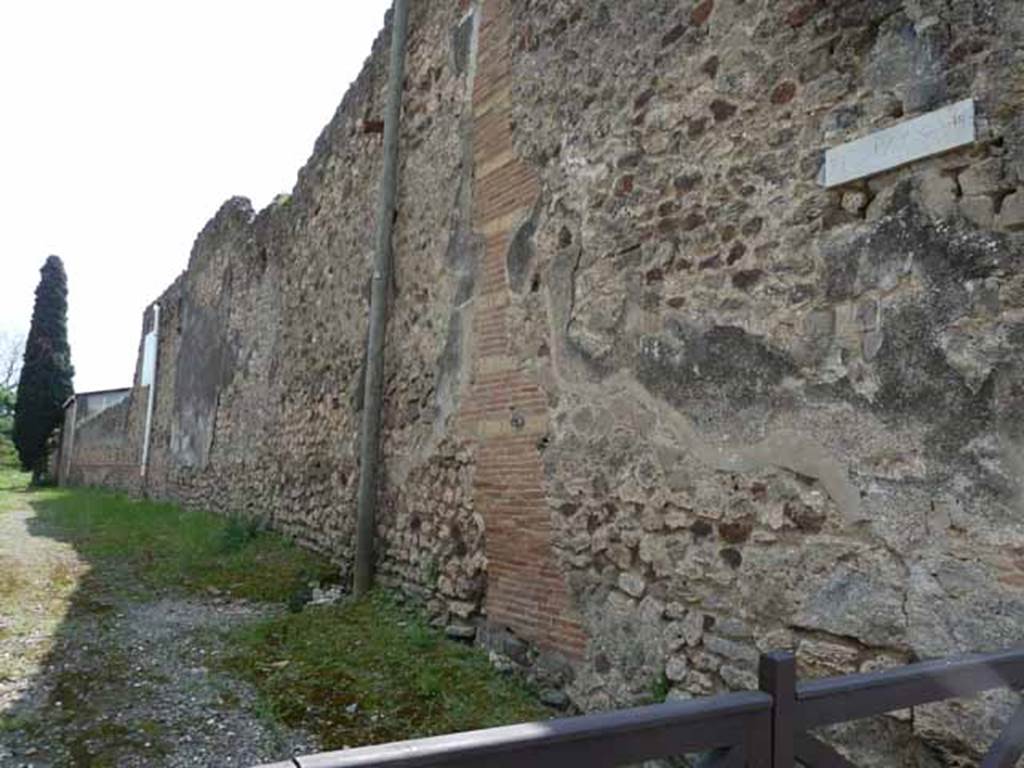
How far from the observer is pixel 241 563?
7.68 metres

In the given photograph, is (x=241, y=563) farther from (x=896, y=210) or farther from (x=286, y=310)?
(x=896, y=210)

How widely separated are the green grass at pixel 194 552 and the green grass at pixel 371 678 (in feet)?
3.98

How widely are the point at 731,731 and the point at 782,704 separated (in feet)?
0.38

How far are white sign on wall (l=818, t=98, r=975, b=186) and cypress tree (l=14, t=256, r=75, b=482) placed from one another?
28320mm

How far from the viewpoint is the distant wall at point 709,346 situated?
253 centimetres

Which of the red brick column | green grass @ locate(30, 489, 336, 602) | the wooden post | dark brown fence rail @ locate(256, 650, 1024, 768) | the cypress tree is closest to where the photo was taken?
dark brown fence rail @ locate(256, 650, 1024, 768)

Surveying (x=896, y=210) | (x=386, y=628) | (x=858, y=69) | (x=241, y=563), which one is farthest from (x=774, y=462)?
(x=241, y=563)

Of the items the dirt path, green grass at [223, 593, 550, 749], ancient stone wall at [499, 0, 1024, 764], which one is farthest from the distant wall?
the dirt path

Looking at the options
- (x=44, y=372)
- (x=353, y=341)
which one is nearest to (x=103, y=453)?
(x=44, y=372)

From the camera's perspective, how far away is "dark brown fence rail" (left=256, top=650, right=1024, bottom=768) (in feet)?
3.96

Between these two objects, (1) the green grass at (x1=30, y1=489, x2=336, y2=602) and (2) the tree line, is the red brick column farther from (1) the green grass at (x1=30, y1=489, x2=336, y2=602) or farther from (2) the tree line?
(2) the tree line

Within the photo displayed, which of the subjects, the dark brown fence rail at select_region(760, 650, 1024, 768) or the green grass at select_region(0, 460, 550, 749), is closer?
the dark brown fence rail at select_region(760, 650, 1024, 768)

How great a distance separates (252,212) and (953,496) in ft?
34.0

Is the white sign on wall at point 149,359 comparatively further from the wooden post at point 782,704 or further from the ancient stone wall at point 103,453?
the wooden post at point 782,704
